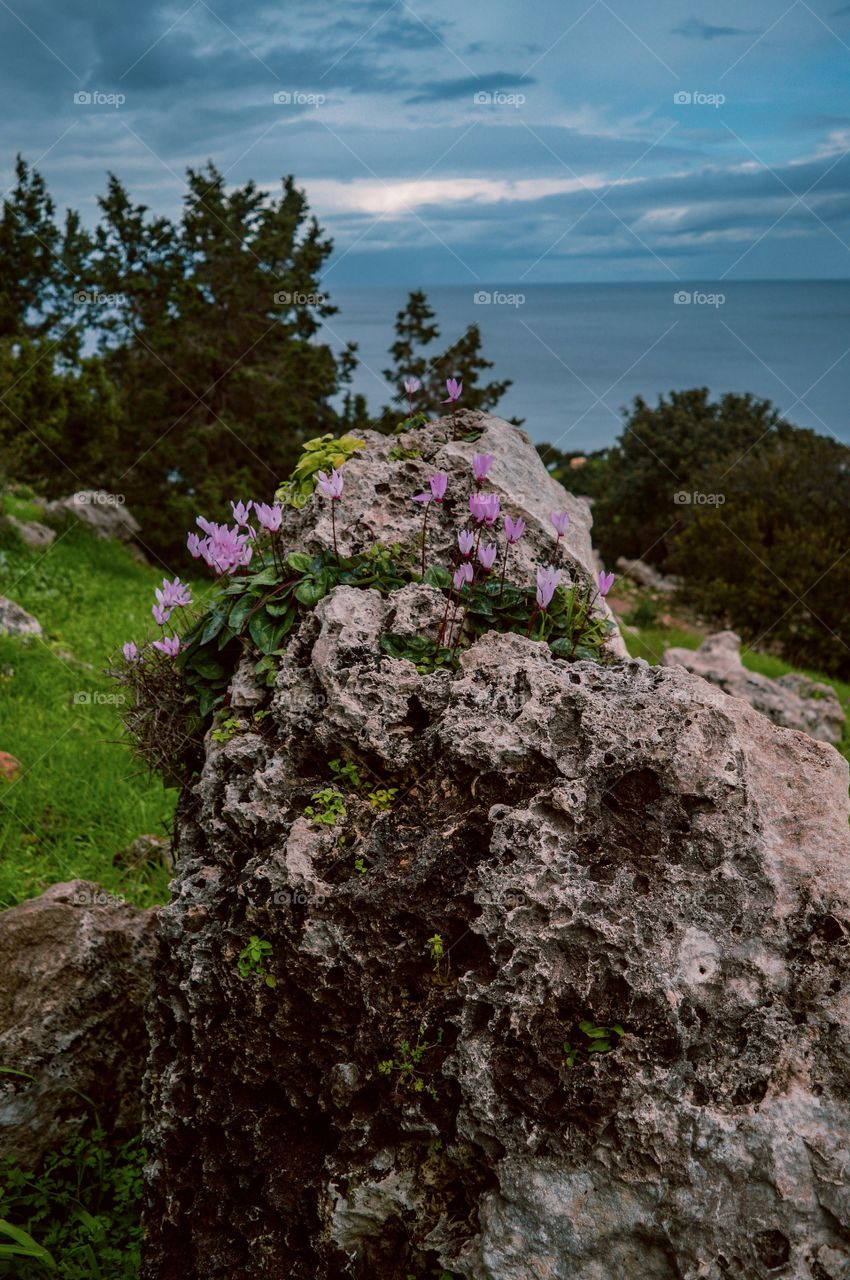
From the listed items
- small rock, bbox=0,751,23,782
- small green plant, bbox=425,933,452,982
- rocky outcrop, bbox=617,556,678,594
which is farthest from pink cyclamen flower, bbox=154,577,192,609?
rocky outcrop, bbox=617,556,678,594

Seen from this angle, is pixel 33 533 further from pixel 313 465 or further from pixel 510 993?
pixel 510 993

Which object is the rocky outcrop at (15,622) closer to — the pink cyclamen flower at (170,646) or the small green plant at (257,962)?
the pink cyclamen flower at (170,646)

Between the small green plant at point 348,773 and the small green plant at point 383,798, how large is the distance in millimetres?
61

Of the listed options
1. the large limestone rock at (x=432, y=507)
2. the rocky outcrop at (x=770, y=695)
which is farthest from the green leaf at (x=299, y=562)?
the rocky outcrop at (x=770, y=695)

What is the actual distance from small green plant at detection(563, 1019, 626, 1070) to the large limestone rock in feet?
5.32

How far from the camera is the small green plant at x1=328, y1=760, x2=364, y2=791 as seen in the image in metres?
3.06

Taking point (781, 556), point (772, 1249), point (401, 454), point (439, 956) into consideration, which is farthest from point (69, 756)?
point (781, 556)

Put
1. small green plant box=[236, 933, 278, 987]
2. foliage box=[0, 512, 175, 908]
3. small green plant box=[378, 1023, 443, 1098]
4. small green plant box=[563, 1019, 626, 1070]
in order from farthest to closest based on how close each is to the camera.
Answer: foliage box=[0, 512, 175, 908], small green plant box=[236, 933, 278, 987], small green plant box=[378, 1023, 443, 1098], small green plant box=[563, 1019, 626, 1070]

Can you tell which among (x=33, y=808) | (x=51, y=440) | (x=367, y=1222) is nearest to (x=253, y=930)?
(x=367, y=1222)

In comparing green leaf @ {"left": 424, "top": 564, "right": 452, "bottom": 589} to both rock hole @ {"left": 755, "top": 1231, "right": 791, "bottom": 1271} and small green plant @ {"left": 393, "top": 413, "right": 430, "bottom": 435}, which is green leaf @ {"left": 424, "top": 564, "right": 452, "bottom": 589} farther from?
rock hole @ {"left": 755, "top": 1231, "right": 791, "bottom": 1271}

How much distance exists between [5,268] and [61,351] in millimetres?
6016

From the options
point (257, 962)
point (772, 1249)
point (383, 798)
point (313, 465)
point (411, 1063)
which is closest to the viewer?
point (772, 1249)

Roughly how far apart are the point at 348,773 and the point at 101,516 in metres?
15.2

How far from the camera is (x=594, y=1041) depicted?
255 cm
